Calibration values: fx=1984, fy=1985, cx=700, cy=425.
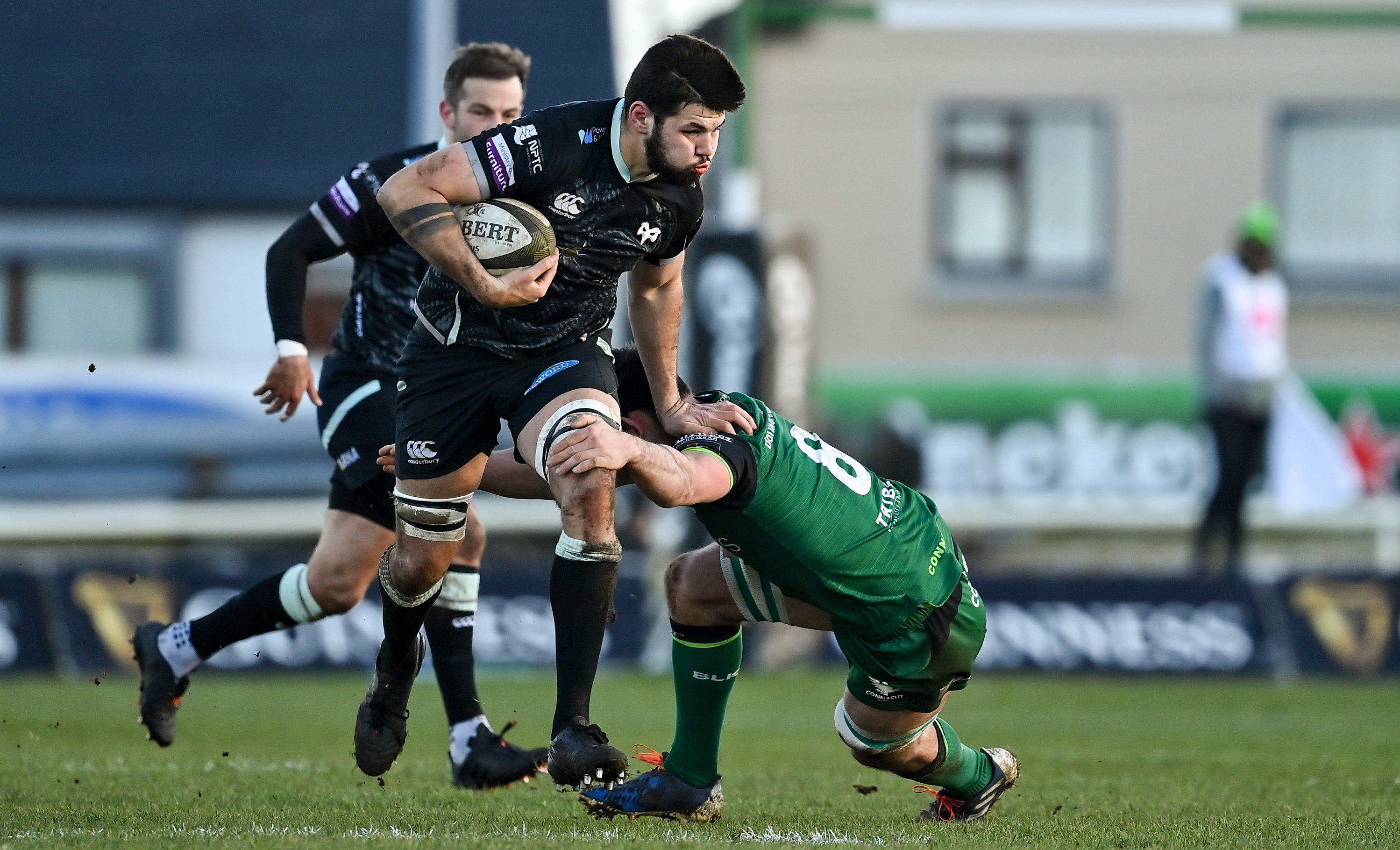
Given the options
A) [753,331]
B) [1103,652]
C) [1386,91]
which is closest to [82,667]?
[753,331]

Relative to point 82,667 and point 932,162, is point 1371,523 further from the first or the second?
point 82,667

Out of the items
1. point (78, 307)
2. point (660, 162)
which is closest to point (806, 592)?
point (660, 162)

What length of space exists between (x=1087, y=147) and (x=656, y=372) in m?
15.0

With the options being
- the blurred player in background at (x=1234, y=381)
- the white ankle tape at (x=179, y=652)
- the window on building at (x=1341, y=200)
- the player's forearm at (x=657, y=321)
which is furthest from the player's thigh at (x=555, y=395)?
the window on building at (x=1341, y=200)

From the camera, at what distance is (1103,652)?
12609 millimetres

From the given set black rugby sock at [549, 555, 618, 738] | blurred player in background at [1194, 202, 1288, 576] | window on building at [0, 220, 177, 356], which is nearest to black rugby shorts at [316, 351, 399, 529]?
black rugby sock at [549, 555, 618, 738]

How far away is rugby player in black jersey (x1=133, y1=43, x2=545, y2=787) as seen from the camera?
6543 millimetres

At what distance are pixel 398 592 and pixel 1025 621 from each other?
7.41 m

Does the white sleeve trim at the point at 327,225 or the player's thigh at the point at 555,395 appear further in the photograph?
the white sleeve trim at the point at 327,225

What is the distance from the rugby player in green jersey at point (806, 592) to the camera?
203 inches

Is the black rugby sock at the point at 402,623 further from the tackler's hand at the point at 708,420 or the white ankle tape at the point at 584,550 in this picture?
the tackler's hand at the point at 708,420

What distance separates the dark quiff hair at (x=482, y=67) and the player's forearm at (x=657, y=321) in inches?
41.4

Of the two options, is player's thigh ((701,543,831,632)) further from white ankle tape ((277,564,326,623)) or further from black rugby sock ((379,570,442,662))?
white ankle tape ((277,564,326,623))

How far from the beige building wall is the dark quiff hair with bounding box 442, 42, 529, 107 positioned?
41.7 ft
